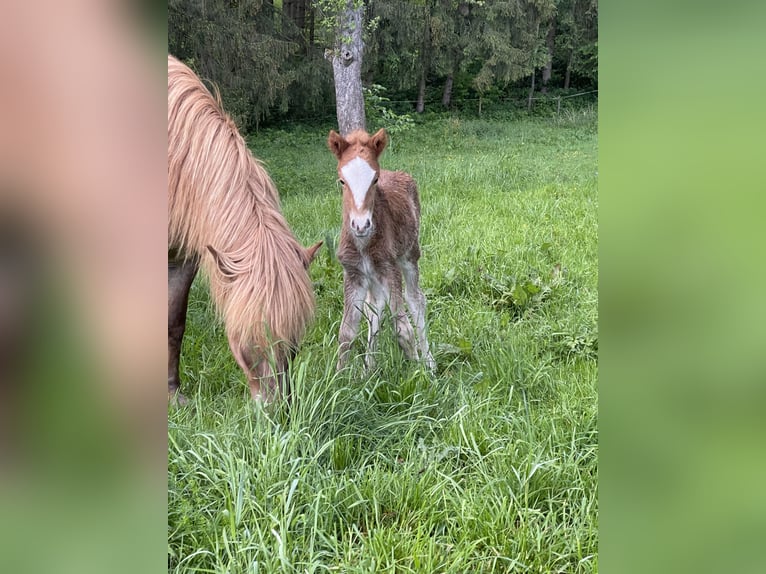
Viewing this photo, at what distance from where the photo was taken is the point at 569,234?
158 inches

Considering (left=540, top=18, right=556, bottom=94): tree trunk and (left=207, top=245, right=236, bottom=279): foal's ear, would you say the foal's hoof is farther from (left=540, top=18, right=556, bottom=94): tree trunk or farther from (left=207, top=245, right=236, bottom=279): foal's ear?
(left=540, top=18, right=556, bottom=94): tree trunk

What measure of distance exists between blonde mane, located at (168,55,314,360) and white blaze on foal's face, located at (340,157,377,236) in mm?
389

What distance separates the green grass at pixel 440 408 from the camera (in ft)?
5.96

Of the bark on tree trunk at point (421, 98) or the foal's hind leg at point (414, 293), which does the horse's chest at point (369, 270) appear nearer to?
the foal's hind leg at point (414, 293)

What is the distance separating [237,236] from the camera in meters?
2.50

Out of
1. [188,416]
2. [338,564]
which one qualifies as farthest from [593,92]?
[188,416]

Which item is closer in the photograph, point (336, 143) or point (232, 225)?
point (232, 225)

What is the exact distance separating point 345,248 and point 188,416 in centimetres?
139

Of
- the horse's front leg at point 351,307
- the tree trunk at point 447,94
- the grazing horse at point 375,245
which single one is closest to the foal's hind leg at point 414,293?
the grazing horse at point 375,245

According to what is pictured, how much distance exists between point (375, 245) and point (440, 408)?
1.18 meters
